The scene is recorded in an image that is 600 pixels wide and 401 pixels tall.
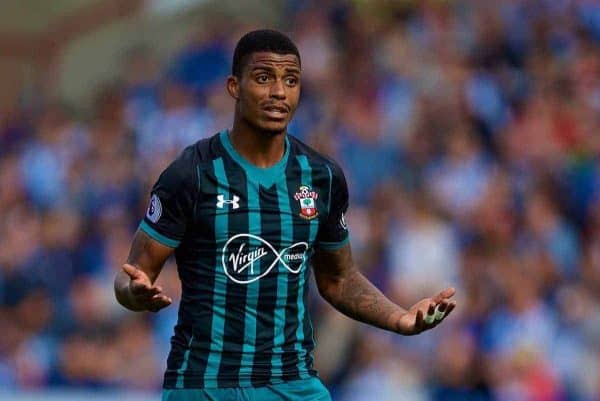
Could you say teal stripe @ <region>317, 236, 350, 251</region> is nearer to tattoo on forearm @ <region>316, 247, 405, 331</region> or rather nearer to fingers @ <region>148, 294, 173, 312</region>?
tattoo on forearm @ <region>316, 247, 405, 331</region>

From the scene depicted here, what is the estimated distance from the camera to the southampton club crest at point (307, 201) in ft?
19.2

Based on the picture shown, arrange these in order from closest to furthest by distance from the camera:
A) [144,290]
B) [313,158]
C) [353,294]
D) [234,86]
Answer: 1. [144,290]
2. [234,86]
3. [313,158]
4. [353,294]

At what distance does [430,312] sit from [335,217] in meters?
0.71

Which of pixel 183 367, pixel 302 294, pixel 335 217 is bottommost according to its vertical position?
pixel 183 367

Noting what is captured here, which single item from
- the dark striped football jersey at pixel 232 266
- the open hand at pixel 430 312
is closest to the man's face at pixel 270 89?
the dark striped football jersey at pixel 232 266

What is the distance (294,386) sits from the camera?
5.76m

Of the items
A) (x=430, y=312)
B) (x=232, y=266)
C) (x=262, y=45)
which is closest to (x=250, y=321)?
(x=232, y=266)

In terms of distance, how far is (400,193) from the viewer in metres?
11.3

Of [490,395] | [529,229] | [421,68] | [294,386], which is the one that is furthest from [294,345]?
[421,68]

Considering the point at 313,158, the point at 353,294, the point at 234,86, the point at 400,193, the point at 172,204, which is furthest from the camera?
the point at 400,193

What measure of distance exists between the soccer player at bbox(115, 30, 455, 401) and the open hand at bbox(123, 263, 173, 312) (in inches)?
5.8

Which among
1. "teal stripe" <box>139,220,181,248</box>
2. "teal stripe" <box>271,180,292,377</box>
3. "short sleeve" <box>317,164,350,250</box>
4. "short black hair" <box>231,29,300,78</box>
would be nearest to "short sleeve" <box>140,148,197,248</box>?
"teal stripe" <box>139,220,181,248</box>

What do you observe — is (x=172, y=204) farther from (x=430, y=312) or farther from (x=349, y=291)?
(x=430, y=312)

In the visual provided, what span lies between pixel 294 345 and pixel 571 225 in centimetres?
507
